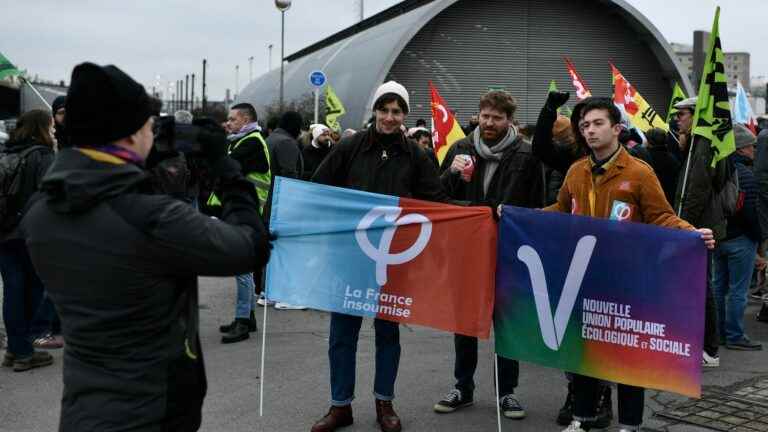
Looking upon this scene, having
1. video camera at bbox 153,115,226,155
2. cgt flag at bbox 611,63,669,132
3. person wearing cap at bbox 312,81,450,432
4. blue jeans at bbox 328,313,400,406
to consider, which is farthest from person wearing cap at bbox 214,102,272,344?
cgt flag at bbox 611,63,669,132

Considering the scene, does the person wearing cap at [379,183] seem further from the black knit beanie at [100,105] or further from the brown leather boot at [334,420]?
the black knit beanie at [100,105]

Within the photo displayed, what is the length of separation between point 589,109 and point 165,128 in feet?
8.95

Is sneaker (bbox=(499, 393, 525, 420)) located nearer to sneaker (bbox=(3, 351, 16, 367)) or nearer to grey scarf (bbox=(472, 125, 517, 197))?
grey scarf (bbox=(472, 125, 517, 197))

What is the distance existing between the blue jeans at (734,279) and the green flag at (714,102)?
2138mm

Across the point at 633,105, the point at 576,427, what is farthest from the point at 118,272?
the point at 633,105

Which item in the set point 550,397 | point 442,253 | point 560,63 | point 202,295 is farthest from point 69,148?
point 560,63

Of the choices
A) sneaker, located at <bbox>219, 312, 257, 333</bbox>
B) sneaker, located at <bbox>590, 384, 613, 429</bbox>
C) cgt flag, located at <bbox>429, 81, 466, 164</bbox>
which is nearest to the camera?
sneaker, located at <bbox>590, 384, 613, 429</bbox>

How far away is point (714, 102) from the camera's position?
582cm

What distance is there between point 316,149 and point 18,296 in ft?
15.8

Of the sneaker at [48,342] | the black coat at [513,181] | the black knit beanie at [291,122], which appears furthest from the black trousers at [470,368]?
the black knit beanie at [291,122]

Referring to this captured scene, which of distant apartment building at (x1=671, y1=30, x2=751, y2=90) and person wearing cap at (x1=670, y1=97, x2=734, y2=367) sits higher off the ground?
distant apartment building at (x1=671, y1=30, x2=751, y2=90)

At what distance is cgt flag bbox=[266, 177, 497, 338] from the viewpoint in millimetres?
5023

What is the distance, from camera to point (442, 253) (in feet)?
16.6

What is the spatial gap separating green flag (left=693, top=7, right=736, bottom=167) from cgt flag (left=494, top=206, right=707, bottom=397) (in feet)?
5.54
